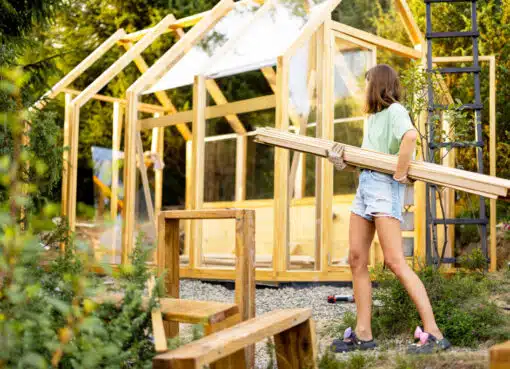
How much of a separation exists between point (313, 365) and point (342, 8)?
567 centimetres

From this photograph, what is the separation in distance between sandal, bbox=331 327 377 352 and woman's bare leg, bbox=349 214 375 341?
0.03m

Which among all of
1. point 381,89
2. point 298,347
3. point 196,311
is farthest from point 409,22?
point 196,311

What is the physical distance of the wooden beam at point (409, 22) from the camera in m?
8.80

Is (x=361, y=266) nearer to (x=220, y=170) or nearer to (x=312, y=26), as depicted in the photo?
(x=312, y=26)

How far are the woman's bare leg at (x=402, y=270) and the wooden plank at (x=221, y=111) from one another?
3.85 meters

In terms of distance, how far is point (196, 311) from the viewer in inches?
116

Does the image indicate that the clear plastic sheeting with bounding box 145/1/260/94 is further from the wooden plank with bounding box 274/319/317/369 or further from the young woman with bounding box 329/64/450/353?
the wooden plank with bounding box 274/319/317/369

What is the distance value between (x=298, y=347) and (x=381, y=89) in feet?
5.44

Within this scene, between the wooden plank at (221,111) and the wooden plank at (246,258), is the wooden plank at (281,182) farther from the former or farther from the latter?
the wooden plank at (246,258)

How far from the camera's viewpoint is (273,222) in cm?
779

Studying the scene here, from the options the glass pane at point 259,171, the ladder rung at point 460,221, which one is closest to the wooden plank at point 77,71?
the glass pane at point 259,171

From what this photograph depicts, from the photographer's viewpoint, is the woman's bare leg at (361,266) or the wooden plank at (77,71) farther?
the wooden plank at (77,71)

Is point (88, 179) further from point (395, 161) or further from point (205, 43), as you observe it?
point (395, 161)

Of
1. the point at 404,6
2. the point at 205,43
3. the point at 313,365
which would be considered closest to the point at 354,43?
the point at 404,6
